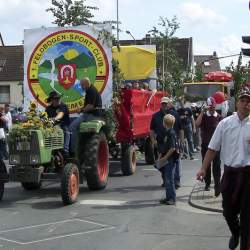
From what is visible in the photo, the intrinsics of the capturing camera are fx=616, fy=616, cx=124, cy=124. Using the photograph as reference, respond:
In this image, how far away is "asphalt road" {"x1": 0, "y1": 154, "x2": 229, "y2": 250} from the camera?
7281mm

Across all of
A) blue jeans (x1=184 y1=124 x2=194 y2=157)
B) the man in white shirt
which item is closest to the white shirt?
the man in white shirt

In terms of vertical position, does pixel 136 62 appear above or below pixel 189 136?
above

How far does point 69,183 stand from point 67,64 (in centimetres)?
330

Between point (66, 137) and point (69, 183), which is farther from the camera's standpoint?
point (66, 137)

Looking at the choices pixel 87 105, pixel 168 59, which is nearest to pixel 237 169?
pixel 87 105

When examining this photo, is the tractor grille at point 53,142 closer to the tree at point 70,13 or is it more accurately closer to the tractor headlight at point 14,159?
the tractor headlight at point 14,159

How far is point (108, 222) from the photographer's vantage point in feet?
27.9

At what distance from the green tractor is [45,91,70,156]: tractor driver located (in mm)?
142

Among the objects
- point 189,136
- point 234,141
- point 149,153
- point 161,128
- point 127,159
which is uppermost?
point 234,141

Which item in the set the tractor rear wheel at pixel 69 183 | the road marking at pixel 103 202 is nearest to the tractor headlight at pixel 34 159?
the tractor rear wheel at pixel 69 183

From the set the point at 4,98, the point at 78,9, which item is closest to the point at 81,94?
the point at 78,9

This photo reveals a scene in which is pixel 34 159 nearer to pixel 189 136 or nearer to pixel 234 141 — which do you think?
pixel 234 141

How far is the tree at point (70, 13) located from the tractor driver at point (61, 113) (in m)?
7.95

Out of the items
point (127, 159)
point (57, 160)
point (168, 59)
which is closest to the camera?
point (57, 160)
